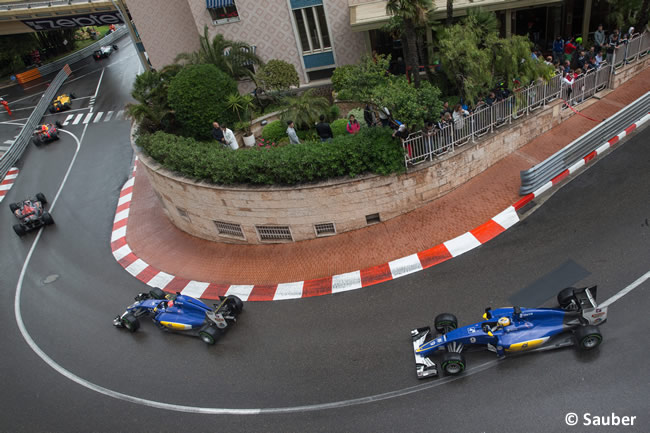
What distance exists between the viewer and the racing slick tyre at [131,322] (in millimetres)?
11969

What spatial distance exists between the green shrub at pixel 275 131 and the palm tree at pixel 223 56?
2.78 meters

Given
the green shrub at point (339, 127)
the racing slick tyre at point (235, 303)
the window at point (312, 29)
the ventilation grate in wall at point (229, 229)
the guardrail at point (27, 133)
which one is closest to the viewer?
the racing slick tyre at point (235, 303)

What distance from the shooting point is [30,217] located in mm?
18203

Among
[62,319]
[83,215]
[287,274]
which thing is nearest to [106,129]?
[83,215]

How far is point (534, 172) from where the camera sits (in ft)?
42.2

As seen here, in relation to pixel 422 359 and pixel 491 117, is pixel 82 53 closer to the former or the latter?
pixel 491 117

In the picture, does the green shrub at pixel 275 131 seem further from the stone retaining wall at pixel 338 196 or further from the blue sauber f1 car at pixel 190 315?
the blue sauber f1 car at pixel 190 315

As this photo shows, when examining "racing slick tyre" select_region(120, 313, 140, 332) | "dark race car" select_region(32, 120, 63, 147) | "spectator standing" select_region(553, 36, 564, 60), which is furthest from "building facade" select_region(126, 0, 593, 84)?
"racing slick tyre" select_region(120, 313, 140, 332)

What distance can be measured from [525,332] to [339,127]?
9.65m

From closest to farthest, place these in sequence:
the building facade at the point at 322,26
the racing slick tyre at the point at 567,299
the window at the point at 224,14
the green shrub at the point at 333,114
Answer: the racing slick tyre at the point at 567,299, the green shrub at the point at 333,114, the building facade at the point at 322,26, the window at the point at 224,14

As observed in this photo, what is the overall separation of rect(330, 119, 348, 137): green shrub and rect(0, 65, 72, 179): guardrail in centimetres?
1911

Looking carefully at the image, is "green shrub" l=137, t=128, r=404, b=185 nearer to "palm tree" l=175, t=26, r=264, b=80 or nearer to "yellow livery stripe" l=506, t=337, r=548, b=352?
"palm tree" l=175, t=26, r=264, b=80

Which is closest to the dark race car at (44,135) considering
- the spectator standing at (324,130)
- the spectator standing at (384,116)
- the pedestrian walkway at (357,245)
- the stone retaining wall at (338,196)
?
the pedestrian walkway at (357,245)

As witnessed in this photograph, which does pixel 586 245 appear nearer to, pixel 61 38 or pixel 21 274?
pixel 21 274
